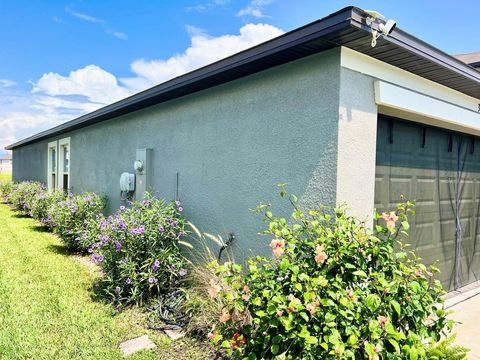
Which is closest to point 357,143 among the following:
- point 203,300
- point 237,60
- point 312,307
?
point 237,60

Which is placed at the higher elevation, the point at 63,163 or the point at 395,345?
the point at 63,163

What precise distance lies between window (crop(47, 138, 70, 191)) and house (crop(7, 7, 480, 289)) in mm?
6486

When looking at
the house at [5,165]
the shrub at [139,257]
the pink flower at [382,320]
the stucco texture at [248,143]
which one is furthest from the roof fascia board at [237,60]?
the house at [5,165]

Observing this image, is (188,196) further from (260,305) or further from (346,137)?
(260,305)

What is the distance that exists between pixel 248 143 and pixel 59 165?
1079 centimetres

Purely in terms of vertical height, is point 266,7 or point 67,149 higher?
point 266,7

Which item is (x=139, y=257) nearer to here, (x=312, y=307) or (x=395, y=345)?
(x=312, y=307)

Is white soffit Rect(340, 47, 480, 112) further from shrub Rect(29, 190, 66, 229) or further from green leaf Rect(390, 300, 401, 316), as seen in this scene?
shrub Rect(29, 190, 66, 229)

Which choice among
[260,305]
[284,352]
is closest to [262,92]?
[260,305]

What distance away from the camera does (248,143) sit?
4445 mm

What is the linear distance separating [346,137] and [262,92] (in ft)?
4.35

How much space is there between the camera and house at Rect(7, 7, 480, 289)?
3488mm

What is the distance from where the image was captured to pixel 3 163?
47750mm

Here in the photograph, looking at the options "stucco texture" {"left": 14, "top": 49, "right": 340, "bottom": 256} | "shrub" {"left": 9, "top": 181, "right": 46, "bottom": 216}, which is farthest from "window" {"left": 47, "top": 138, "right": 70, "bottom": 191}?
"stucco texture" {"left": 14, "top": 49, "right": 340, "bottom": 256}
